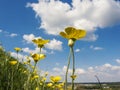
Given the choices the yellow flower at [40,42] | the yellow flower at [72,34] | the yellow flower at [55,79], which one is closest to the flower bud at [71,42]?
the yellow flower at [72,34]

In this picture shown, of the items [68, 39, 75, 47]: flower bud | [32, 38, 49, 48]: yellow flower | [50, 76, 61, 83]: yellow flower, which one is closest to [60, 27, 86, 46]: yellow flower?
[68, 39, 75, 47]: flower bud

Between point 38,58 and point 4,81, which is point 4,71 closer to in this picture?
point 4,81

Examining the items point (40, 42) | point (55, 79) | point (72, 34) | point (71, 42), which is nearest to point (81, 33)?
point (72, 34)

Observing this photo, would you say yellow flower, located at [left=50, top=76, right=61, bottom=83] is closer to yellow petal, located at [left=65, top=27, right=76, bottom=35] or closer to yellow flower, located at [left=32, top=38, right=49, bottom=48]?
yellow flower, located at [left=32, top=38, right=49, bottom=48]

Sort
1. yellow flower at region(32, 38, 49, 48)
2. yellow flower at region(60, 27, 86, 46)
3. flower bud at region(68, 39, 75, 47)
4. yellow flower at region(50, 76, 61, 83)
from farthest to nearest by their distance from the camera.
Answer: yellow flower at region(50, 76, 61, 83) < yellow flower at region(32, 38, 49, 48) < yellow flower at region(60, 27, 86, 46) < flower bud at region(68, 39, 75, 47)

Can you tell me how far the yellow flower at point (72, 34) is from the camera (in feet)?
7.34

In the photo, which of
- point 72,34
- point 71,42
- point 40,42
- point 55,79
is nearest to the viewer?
point 71,42

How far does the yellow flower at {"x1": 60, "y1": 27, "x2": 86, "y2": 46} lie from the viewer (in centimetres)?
224

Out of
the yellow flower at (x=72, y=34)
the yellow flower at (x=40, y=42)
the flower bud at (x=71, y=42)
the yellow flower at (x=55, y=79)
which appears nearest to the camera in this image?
the flower bud at (x=71, y=42)

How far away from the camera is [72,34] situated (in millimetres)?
2279

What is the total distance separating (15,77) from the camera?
8.16 metres

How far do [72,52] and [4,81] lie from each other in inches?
209

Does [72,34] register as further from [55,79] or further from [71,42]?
[55,79]

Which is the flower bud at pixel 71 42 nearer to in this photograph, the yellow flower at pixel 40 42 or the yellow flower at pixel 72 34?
the yellow flower at pixel 72 34
